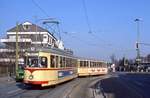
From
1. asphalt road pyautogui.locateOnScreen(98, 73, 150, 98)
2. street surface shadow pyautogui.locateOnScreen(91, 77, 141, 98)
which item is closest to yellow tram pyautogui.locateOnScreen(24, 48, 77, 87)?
street surface shadow pyautogui.locateOnScreen(91, 77, 141, 98)

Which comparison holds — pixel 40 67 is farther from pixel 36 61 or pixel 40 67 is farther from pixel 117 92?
pixel 117 92

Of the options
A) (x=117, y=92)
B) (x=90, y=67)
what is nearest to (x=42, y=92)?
(x=117, y=92)

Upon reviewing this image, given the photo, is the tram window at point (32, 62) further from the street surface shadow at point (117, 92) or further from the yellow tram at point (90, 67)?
the yellow tram at point (90, 67)

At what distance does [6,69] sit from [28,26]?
5753 centimetres

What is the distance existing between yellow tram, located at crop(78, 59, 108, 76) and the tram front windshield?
23.3 meters

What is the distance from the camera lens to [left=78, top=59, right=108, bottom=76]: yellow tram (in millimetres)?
54625

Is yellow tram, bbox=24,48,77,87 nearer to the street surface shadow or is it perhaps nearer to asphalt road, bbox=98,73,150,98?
the street surface shadow

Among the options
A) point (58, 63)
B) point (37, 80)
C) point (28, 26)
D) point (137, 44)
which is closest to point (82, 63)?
point (137, 44)

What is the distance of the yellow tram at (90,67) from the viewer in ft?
179

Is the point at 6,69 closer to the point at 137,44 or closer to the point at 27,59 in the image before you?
the point at 137,44

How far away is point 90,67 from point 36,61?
30400mm

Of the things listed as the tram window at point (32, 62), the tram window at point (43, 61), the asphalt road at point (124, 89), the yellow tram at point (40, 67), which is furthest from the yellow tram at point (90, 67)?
the tram window at point (32, 62)

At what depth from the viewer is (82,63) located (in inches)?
2149

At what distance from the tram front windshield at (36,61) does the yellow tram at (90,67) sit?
76.4 feet
